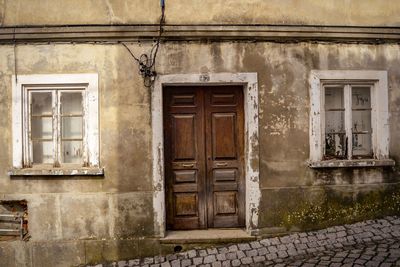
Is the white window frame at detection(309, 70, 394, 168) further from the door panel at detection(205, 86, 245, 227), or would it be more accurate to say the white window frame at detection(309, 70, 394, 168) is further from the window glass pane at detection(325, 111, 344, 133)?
the door panel at detection(205, 86, 245, 227)

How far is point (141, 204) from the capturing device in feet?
20.3

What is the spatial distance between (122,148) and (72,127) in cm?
97

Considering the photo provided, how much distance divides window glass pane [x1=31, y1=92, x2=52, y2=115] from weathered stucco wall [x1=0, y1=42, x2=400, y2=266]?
391 mm

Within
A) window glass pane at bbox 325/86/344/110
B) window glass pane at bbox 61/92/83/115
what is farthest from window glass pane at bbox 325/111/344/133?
window glass pane at bbox 61/92/83/115

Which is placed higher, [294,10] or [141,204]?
[294,10]

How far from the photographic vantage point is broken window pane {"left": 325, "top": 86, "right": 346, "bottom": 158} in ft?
21.8

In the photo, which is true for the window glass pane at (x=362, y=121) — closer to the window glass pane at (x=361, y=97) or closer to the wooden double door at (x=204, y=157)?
the window glass pane at (x=361, y=97)

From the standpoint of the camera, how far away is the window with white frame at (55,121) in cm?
612

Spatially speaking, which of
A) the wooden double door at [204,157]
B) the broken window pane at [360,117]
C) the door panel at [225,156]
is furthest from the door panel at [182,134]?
the broken window pane at [360,117]

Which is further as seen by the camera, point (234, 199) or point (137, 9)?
point (234, 199)

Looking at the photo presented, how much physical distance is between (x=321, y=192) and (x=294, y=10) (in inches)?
125

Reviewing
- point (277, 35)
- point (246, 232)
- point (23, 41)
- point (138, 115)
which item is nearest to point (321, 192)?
point (246, 232)

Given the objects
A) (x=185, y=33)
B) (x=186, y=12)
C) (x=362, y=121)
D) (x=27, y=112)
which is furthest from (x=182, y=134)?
(x=362, y=121)

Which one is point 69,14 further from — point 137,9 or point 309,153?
point 309,153
